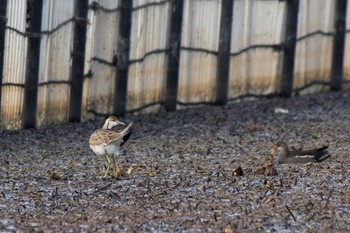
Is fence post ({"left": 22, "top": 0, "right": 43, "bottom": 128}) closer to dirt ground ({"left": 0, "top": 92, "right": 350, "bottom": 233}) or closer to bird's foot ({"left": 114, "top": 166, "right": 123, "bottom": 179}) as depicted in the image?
dirt ground ({"left": 0, "top": 92, "right": 350, "bottom": 233})

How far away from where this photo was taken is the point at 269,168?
46.0 ft

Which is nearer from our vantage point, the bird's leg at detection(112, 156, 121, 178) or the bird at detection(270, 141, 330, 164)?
the bird's leg at detection(112, 156, 121, 178)

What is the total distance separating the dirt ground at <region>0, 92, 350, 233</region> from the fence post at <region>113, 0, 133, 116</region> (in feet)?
1.16

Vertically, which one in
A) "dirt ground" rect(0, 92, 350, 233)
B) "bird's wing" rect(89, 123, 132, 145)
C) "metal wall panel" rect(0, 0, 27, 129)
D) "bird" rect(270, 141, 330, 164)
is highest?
"metal wall panel" rect(0, 0, 27, 129)

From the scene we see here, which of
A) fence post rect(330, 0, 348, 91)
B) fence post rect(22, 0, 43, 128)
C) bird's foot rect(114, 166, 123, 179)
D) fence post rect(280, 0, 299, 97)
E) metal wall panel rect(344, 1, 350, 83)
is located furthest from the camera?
metal wall panel rect(344, 1, 350, 83)

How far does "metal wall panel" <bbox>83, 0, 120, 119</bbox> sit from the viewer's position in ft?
62.8

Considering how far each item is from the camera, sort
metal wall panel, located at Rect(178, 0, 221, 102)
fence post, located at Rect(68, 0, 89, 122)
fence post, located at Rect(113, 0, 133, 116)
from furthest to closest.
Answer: metal wall panel, located at Rect(178, 0, 221, 102), fence post, located at Rect(113, 0, 133, 116), fence post, located at Rect(68, 0, 89, 122)

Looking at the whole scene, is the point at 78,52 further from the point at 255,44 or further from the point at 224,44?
the point at 255,44

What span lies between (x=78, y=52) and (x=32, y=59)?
0.88 meters

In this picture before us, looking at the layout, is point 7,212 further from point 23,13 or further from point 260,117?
point 260,117

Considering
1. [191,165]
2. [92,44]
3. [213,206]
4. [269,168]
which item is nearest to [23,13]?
[92,44]

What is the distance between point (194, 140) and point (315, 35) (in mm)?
6441

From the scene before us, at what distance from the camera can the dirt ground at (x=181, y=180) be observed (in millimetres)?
11711

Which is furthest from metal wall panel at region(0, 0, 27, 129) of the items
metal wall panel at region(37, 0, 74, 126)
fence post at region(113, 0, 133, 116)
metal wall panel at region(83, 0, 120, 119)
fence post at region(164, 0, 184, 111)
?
fence post at region(164, 0, 184, 111)
